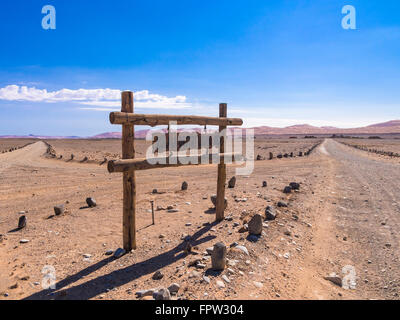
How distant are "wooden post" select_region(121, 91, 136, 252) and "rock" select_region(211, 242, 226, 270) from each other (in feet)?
6.80

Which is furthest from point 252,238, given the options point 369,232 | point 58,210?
point 58,210

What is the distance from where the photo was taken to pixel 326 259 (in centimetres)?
554

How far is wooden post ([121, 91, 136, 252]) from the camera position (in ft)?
16.9

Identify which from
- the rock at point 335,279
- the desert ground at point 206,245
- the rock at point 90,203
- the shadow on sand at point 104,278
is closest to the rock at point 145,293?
the desert ground at point 206,245

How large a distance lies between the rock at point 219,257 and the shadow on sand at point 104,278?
1060 mm

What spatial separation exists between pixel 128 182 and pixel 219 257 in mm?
2466

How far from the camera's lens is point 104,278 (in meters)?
4.73

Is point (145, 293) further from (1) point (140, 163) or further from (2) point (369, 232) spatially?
(2) point (369, 232)

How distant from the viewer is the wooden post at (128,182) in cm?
516

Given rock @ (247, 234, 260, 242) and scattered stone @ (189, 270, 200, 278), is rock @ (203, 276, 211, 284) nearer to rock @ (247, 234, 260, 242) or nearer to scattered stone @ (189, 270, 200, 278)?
scattered stone @ (189, 270, 200, 278)

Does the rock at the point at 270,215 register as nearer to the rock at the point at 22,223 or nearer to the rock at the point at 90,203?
the rock at the point at 90,203
